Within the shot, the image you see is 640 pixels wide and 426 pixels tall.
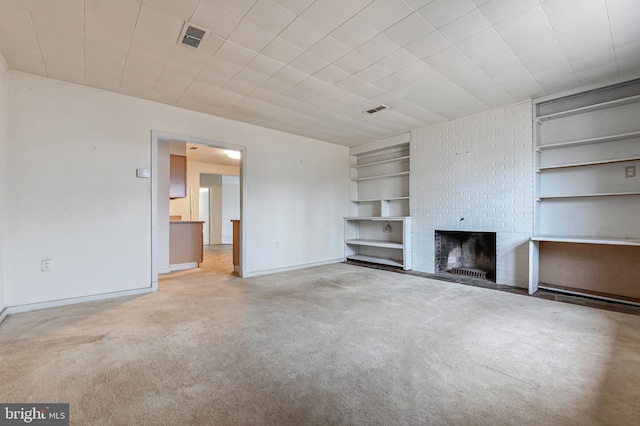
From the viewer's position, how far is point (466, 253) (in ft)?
17.2

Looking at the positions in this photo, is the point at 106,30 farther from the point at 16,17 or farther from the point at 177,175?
the point at 177,175

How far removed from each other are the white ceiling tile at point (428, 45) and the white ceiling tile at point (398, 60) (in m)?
0.06

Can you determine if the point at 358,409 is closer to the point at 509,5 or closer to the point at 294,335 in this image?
the point at 294,335

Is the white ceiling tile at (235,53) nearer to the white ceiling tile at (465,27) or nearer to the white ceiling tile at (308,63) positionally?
the white ceiling tile at (308,63)

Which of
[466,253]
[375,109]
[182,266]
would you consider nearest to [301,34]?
[375,109]

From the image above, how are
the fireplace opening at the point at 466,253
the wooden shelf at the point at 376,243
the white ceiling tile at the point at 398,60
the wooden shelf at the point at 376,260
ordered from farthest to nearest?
1. the wooden shelf at the point at 376,260
2. the wooden shelf at the point at 376,243
3. the fireplace opening at the point at 466,253
4. the white ceiling tile at the point at 398,60

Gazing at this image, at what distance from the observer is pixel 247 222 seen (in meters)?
4.95

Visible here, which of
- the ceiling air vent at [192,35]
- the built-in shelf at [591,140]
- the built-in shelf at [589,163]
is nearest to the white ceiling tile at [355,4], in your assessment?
the ceiling air vent at [192,35]

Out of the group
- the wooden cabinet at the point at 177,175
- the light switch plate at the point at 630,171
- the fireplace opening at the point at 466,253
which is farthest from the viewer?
the wooden cabinet at the point at 177,175

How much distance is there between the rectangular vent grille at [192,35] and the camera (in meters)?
2.42

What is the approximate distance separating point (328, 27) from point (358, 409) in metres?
2.81

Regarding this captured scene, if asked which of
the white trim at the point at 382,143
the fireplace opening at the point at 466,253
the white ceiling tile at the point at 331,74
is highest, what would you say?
the white ceiling tile at the point at 331,74

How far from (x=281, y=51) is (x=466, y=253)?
4595 mm

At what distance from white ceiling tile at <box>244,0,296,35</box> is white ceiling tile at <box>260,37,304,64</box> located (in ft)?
0.57
